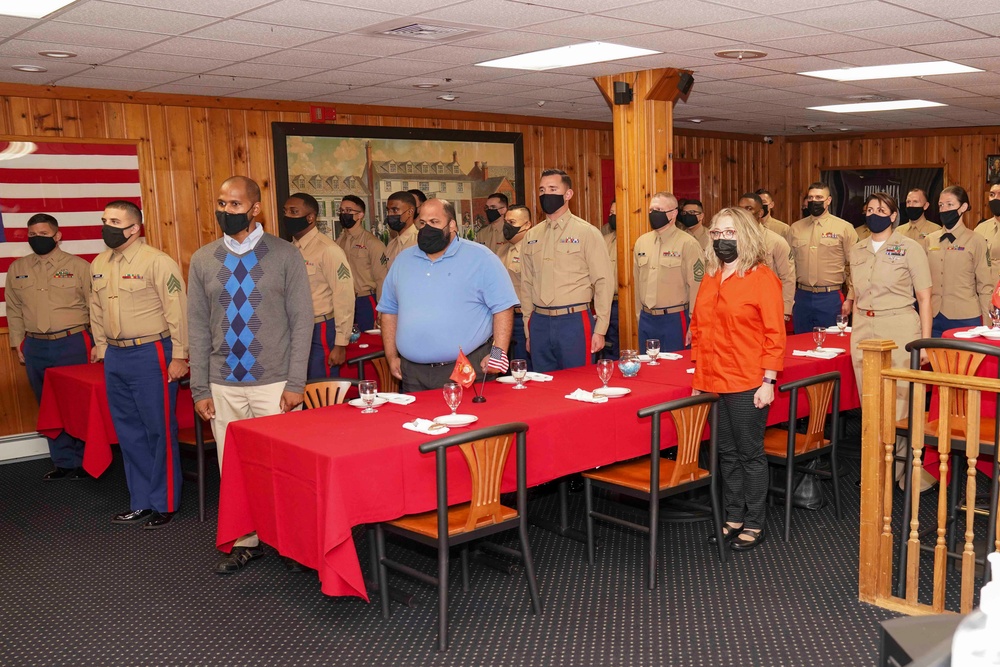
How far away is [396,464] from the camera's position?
3.67 meters

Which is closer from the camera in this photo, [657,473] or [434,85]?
[657,473]

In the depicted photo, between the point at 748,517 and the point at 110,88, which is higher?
the point at 110,88

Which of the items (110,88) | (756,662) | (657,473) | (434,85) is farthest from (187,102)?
(756,662)

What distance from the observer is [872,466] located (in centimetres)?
379

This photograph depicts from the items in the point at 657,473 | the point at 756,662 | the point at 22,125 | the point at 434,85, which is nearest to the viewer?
the point at 756,662

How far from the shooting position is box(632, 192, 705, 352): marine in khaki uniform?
663cm

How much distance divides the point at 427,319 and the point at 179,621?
1724 millimetres

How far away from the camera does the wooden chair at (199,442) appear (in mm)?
5277

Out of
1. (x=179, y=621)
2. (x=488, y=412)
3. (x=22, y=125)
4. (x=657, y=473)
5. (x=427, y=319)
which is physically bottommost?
(x=179, y=621)

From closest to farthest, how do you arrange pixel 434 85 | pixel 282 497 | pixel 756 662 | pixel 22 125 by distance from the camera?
pixel 756 662
pixel 282 497
pixel 22 125
pixel 434 85

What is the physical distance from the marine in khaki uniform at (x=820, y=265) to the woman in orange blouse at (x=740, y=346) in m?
3.72

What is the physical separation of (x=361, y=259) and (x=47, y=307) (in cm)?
282

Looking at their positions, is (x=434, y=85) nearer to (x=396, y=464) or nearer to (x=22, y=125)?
(x=22, y=125)

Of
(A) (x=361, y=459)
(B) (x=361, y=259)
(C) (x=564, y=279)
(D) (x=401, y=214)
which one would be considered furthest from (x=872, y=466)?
(B) (x=361, y=259)
